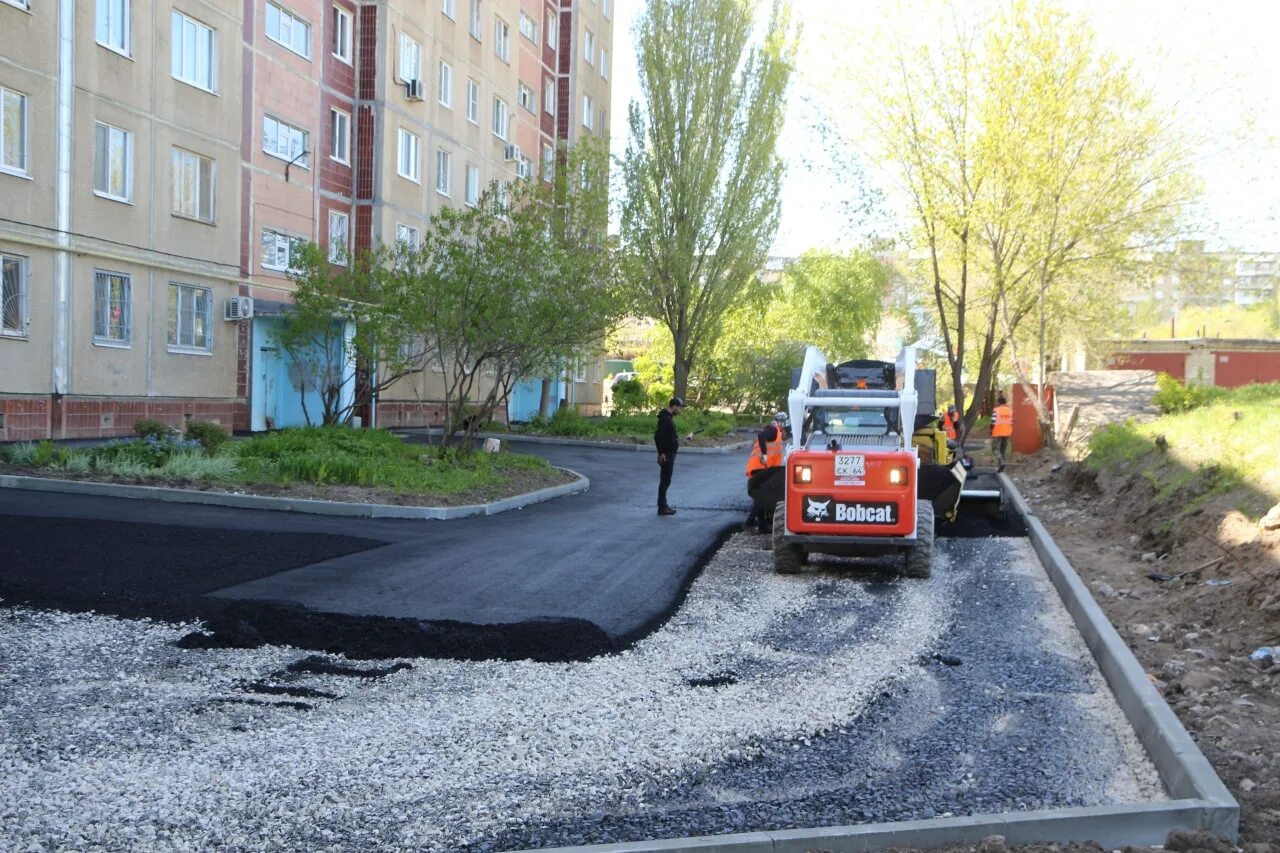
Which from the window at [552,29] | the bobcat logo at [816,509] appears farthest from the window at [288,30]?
the bobcat logo at [816,509]

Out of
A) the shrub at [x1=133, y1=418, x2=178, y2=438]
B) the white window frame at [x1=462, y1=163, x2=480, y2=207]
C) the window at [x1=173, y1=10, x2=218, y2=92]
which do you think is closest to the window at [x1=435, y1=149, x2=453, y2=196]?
the white window frame at [x1=462, y1=163, x2=480, y2=207]

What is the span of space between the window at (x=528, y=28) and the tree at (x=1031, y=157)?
2300 cm

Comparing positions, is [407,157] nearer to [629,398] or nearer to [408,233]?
[408,233]

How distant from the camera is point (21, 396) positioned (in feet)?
67.6

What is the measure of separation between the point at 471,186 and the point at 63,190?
19.3 metres

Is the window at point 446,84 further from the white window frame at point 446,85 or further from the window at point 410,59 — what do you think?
the window at point 410,59

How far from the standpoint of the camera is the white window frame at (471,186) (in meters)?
39.4

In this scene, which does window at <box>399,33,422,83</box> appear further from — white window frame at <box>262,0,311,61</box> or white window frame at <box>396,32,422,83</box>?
white window frame at <box>262,0,311,61</box>

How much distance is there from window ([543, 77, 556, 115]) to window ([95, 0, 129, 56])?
82.7ft

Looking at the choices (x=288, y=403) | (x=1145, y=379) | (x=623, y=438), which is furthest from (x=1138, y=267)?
(x=288, y=403)

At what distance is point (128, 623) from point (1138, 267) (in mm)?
22470

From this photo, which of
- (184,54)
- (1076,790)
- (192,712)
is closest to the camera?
(1076,790)

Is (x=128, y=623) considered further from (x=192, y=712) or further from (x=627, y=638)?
(x=627, y=638)

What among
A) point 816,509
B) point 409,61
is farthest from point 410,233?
point 816,509
